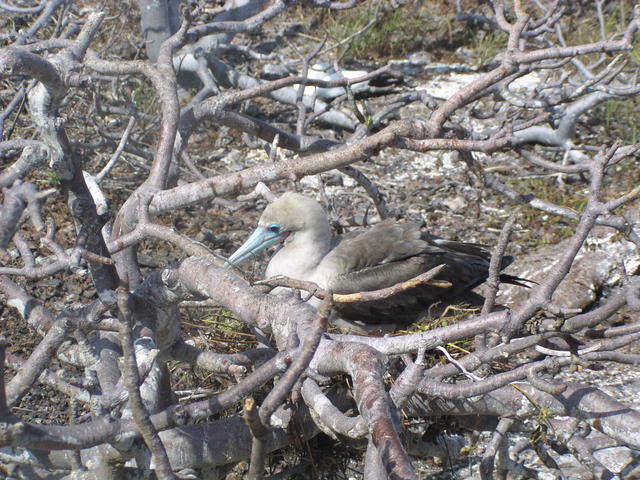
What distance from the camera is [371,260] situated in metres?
3.73

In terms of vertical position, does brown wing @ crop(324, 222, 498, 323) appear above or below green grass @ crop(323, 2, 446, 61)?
below

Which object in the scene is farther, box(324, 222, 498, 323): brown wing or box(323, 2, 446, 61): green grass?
box(323, 2, 446, 61): green grass

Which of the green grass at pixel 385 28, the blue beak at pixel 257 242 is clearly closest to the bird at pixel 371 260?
the blue beak at pixel 257 242

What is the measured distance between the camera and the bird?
145 inches

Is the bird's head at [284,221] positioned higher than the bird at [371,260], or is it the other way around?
the bird's head at [284,221]

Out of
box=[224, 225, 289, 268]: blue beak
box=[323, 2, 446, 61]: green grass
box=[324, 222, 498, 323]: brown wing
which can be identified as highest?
box=[323, 2, 446, 61]: green grass

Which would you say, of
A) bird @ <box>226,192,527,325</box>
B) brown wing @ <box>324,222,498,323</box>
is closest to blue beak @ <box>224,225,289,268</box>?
bird @ <box>226,192,527,325</box>

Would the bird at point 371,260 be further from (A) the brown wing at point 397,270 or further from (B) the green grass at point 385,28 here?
(B) the green grass at point 385,28

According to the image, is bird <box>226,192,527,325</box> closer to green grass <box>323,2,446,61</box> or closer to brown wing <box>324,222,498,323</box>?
brown wing <box>324,222,498,323</box>

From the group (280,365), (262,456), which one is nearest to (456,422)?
(262,456)

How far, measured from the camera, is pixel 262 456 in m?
1.77

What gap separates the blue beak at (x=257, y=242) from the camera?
3.82m

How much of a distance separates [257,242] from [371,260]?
60cm

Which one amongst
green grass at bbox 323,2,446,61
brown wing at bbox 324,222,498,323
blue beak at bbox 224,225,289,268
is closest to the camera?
brown wing at bbox 324,222,498,323
